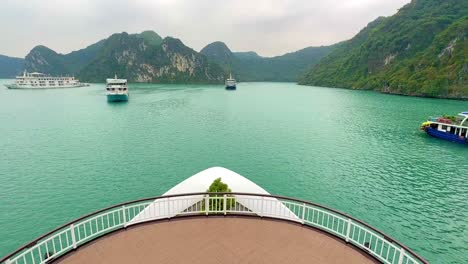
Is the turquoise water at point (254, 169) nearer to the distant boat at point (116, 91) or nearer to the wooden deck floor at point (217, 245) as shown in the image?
the wooden deck floor at point (217, 245)

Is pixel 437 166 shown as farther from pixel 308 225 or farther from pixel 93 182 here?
pixel 93 182

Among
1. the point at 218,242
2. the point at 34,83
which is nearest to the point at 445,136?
the point at 218,242

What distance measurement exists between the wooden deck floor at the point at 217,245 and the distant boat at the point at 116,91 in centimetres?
9178

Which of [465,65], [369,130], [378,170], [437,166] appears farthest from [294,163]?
[465,65]

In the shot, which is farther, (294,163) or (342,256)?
(294,163)

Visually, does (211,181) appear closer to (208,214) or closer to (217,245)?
(208,214)

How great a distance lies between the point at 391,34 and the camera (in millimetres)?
181625

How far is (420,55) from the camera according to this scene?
13900 centimetres

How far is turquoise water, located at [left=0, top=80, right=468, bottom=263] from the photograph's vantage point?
17906 millimetres

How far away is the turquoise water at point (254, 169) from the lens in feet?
58.7

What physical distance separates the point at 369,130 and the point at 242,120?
28.6m

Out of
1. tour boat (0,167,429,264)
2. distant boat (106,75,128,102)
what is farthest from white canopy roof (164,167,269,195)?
distant boat (106,75,128,102)

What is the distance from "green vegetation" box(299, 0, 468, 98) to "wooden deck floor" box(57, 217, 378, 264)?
141 meters

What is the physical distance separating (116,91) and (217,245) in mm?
97454
